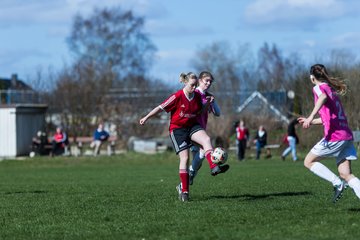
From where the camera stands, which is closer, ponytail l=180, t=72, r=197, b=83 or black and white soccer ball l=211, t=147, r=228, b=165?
black and white soccer ball l=211, t=147, r=228, b=165

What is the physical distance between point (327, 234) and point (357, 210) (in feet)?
7.02

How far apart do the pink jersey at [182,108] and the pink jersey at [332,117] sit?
105 inches

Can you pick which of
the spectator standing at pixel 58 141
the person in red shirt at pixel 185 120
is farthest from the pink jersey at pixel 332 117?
the spectator standing at pixel 58 141

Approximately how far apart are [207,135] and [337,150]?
2.84 m

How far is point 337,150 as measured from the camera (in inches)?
402

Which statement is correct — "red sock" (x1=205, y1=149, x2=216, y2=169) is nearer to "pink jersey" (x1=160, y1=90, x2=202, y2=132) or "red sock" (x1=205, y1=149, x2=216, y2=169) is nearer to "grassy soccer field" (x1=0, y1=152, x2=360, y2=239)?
"grassy soccer field" (x1=0, y1=152, x2=360, y2=239)

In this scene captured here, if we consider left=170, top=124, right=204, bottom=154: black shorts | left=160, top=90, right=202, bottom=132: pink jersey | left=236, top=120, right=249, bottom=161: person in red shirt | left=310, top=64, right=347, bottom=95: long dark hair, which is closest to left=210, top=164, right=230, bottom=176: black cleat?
left=170, top=124, right=204, bottom=154: black shorts

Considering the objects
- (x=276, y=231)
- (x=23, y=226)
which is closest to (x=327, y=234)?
(x=276, y=231)

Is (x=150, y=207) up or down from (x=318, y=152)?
down

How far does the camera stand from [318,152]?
10328 millimetres

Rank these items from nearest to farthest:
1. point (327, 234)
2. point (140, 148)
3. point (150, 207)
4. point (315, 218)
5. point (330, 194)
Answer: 1. point (327, 234)
2. point (315, 218)
3. point (150, 207)
4. point (330, 194)
5. point (140, 148)

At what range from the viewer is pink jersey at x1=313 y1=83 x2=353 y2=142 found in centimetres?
1014

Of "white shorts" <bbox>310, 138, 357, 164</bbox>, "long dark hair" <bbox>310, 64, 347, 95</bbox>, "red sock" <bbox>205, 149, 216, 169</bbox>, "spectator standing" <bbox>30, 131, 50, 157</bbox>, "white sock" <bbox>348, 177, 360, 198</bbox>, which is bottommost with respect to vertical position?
"spectator standing" <bbox>30, 131, 50, 157</bbox>

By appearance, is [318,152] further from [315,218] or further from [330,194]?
[330,194]
